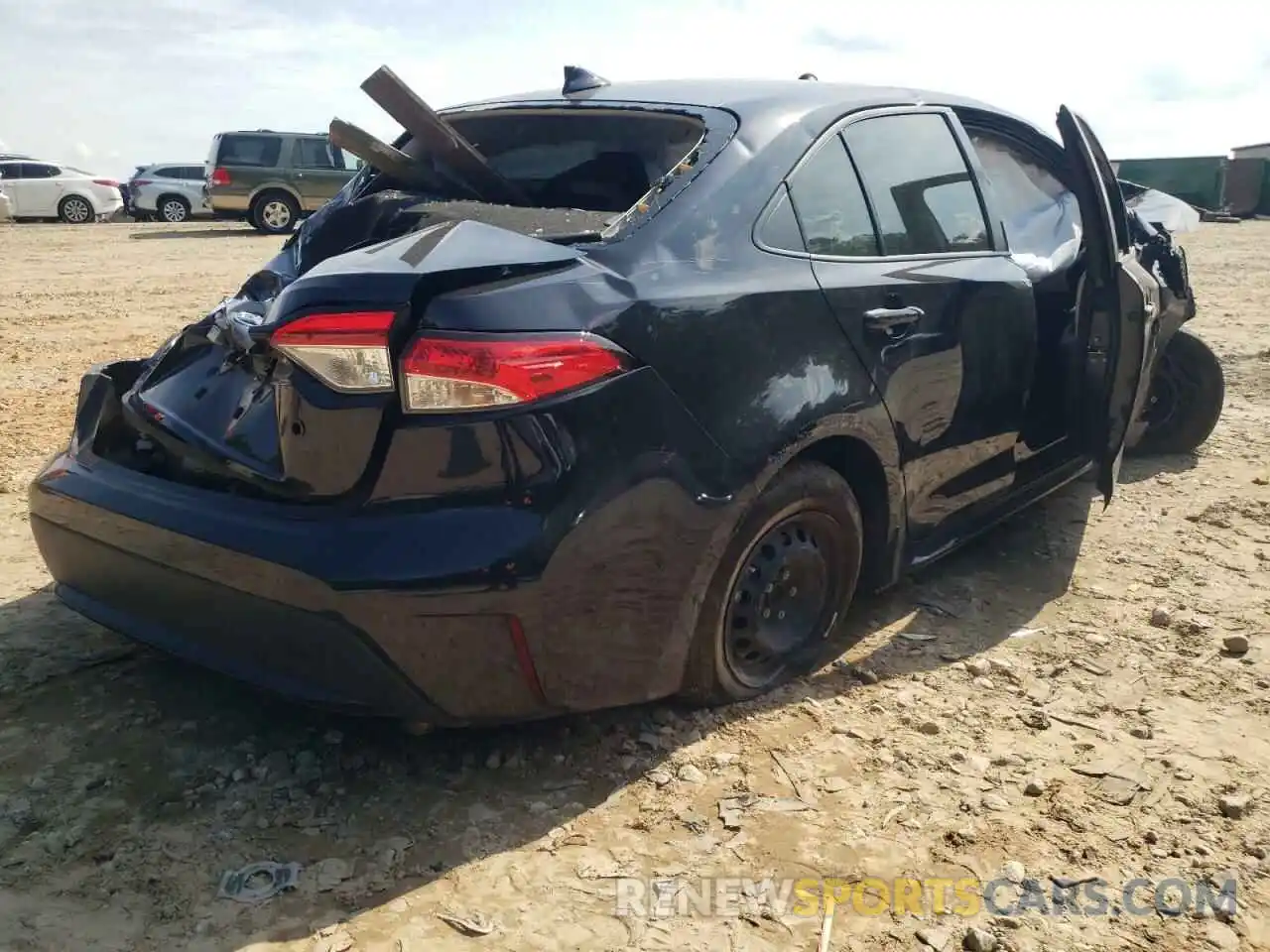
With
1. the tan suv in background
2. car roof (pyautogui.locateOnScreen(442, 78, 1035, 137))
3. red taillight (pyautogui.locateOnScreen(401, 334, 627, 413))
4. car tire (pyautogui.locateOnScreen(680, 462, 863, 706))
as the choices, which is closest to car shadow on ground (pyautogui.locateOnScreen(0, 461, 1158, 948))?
car tire (pyautogui.locateOnScreen(680, 462, 863, 706))

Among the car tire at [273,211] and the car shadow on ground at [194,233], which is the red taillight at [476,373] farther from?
the car tire at [273,211]

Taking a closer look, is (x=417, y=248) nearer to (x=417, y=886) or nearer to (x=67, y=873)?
(x=417, y=886)

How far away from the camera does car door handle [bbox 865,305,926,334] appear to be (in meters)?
2.76

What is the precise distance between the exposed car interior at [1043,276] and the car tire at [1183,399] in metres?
1.64

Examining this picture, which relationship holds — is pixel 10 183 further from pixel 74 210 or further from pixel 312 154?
pixel 312 154

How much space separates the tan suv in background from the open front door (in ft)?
56.7

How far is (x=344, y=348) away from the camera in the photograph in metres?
2.11

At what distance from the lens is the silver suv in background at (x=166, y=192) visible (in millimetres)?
24031

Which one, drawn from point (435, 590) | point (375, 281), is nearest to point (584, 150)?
point (375, 281)

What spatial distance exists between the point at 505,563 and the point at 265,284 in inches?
58.9

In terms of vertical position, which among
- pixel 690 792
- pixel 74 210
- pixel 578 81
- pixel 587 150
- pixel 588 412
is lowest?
pixel 690 792

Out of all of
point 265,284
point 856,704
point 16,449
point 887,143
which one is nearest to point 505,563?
point 856,704

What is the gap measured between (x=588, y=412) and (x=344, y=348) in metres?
0.49

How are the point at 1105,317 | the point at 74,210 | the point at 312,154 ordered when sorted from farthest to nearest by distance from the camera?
the point at 74,210 < the point at 312,154 < the point at 1105,317
